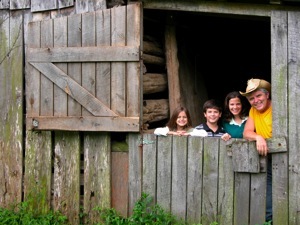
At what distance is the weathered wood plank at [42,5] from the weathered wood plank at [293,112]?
2.90 meters

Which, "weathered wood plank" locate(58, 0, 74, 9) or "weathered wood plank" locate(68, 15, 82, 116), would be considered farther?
"weathered wood plank" locate(58, 0, 74, 9)

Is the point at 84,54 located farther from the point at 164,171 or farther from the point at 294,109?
the point at 294,109

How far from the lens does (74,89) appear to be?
5.62 m

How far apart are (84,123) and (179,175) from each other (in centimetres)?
122

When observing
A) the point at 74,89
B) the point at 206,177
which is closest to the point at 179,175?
the point at 206,177

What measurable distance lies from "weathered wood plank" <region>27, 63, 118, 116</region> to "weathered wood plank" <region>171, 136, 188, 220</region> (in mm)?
790

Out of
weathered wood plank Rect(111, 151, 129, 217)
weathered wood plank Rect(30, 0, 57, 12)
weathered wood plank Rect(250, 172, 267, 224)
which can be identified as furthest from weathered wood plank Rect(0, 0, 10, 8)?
weathered wood plank Rect(250, 172, 267, 224)

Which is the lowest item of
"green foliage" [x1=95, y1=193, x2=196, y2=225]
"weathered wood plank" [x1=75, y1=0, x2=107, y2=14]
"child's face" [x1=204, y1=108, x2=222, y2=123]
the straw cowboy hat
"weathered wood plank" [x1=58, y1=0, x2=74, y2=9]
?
"green foliage" [x1=95, y1=193, x2=196, y2=225]

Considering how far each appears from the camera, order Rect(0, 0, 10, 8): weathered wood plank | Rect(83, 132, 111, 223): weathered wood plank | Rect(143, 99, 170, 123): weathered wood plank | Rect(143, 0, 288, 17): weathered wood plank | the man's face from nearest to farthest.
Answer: Rect(143, 0, 288, 17): weathered wood plank < the man's face < Rect(83, 132, 111, 223): weathered wood plank < Rect(143, 99, 170, 123): weathered wood plank < Rect(0, 0, 10, 8): weathered wood plank

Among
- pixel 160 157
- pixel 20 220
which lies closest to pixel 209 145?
pixel 160 157

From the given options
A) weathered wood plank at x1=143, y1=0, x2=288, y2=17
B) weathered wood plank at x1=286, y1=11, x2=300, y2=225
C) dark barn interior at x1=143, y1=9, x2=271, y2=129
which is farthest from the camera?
dark barn interior at x1=143, y1=9, x2=271, y2=129

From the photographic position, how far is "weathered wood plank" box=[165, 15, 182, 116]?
634 cm

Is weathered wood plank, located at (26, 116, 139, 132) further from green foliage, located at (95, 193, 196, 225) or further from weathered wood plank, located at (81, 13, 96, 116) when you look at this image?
green foliage, located at (95, 193, 196, 225)

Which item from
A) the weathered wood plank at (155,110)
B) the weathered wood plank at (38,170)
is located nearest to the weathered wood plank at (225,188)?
the weathered wood plank at (155,110)
